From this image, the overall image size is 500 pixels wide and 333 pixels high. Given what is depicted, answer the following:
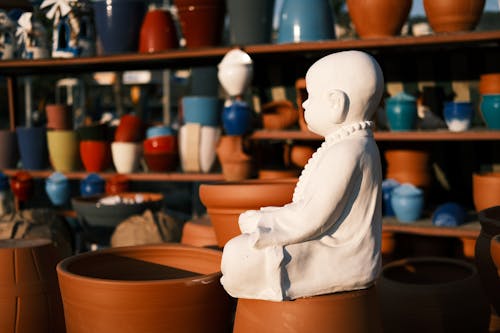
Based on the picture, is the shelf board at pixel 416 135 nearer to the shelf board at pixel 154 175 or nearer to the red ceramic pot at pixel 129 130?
the shelf board at pixel 154 175

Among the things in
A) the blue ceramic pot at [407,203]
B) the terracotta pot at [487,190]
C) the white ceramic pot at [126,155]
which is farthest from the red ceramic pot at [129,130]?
the terracotta pot at [487,190]

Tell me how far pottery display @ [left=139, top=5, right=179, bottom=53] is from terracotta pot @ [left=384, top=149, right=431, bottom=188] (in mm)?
1252

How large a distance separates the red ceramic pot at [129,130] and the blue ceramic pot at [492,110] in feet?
5.76

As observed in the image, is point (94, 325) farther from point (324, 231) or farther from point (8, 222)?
point (8, 222)

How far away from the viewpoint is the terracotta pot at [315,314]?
3.87ft

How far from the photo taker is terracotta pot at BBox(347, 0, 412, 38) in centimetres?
254

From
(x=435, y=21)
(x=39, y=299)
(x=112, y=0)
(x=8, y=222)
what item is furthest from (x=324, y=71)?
(x=112, y=0)

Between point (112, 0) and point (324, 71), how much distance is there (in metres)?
2.12

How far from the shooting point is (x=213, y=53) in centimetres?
284

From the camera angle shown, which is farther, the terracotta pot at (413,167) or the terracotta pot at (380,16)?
the terracotta pot at (413,167)

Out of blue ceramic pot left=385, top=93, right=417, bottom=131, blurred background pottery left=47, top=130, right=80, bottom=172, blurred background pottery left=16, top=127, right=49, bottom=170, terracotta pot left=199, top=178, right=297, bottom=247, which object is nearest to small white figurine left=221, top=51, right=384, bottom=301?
terracotta pot left=199, top=178, right=297, bottom=247

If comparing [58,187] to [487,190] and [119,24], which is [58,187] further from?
[487,190]

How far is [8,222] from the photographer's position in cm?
252

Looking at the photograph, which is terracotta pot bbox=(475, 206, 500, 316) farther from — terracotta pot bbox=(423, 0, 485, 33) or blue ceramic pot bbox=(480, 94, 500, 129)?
terracotta pot bbox=(423, 0, 485, 33)
